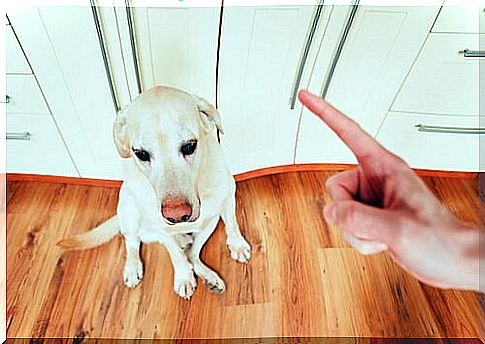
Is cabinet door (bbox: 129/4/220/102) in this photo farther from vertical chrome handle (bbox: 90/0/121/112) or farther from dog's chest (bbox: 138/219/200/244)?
dog's chest (bbox: 138/219/200/244)

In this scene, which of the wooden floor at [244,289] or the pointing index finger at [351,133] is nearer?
the pointing index finger at [351,133]

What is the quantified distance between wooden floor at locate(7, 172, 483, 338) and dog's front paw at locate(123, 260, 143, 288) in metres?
0.02

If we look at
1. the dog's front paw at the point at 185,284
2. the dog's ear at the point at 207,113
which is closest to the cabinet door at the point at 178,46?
the dog's ear at the point at 207,113

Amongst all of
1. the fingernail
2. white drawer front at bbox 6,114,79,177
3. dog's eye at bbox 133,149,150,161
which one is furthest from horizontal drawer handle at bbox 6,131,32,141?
the fingernail

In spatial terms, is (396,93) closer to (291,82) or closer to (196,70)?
(291,82)

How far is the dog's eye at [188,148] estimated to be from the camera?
3.44 ft

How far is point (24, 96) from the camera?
1.33 m

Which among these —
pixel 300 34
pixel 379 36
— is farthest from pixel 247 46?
pixel 379 36

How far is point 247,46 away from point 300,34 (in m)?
0.13

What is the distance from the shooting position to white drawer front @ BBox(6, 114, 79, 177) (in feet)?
4.65

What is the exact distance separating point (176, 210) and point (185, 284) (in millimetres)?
393

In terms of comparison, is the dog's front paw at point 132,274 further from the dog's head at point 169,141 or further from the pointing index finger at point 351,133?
the pointing index finger at point 351,133

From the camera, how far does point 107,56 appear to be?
1.19m

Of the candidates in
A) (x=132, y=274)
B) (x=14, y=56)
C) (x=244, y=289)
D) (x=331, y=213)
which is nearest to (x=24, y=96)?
(x=14, y=56)
